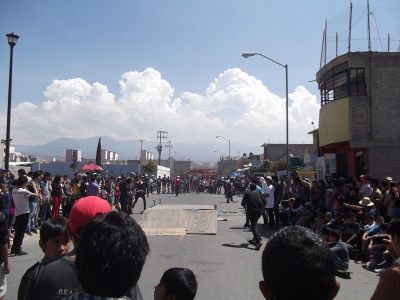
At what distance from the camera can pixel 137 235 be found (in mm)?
2039

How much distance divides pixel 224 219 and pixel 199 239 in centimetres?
592

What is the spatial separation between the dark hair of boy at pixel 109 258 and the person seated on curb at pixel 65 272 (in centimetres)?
60

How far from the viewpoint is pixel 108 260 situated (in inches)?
73.4

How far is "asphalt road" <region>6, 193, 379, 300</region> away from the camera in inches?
287

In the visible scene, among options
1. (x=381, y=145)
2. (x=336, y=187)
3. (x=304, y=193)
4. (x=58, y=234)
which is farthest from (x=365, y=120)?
(x=58, y=234)

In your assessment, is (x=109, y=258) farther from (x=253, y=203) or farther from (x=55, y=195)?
(x=55, y=195)

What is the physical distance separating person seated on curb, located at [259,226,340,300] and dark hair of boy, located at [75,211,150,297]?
575 mm

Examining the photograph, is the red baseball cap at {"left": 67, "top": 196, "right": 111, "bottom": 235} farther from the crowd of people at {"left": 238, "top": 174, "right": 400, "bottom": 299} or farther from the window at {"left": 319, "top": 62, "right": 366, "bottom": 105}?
the window at {"left": 319, "top": 62, "right": 366, "bottom": 105}

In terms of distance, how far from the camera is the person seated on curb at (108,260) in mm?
1848

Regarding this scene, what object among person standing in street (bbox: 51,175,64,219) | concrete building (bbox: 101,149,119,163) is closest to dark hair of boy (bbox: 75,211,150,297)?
person standing in street (bbox: 51,175,64,219)

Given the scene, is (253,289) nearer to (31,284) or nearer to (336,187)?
(31,284)

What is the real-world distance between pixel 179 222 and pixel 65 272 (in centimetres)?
1317

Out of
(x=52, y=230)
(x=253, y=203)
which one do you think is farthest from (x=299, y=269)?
(x=253, y=203)

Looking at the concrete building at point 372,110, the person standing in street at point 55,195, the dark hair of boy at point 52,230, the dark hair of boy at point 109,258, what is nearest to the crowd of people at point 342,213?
the dark hair of boy at point 52,230
